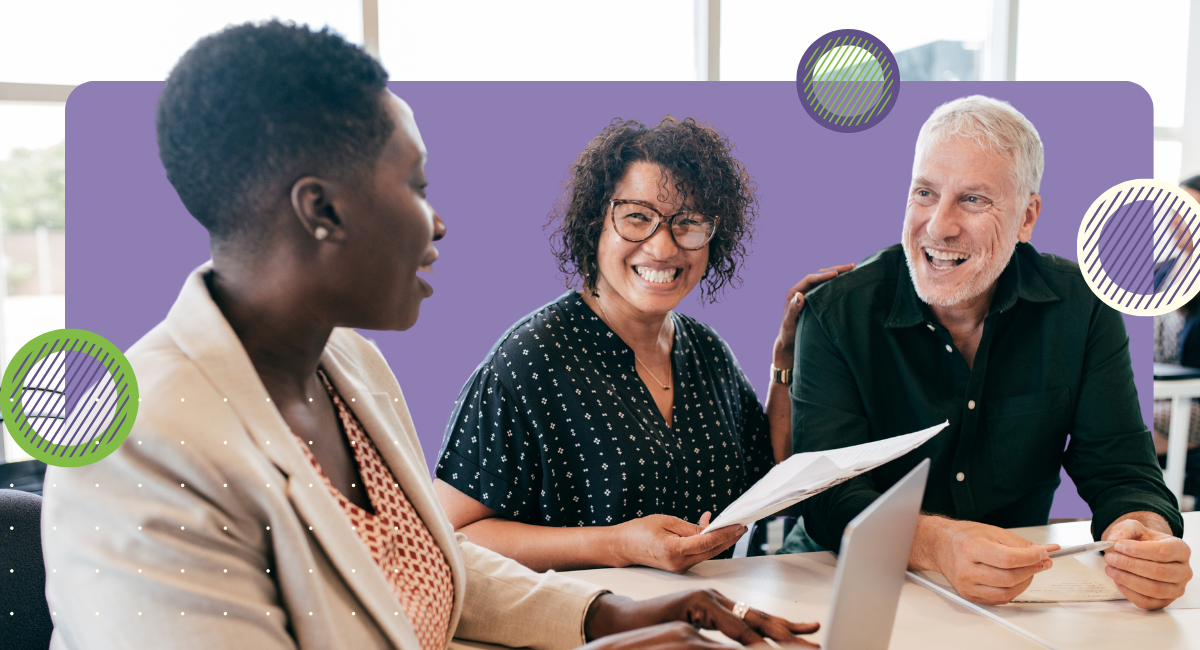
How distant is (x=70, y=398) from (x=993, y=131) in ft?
5.66

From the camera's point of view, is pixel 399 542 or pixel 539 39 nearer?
pixel 399 542

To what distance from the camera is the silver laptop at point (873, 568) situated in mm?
704

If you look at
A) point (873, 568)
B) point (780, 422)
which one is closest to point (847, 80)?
point (780, 422)

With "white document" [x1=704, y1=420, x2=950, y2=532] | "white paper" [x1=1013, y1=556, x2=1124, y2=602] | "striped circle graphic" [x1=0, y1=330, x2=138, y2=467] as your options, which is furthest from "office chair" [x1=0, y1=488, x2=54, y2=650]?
"white paper" [x1=1013, y1=556, x2=1124, y2=602]

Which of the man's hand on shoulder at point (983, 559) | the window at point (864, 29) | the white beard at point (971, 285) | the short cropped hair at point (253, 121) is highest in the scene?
the window at point (864, 29)

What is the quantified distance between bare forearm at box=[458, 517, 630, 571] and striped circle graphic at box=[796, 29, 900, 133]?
1.42 metres

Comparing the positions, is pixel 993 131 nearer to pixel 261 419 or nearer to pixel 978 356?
pixel 978 356

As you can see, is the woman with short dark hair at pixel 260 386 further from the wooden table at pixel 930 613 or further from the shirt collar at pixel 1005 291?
the shirt collar at pixel 1005 291

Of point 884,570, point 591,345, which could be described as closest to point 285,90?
point 884,570

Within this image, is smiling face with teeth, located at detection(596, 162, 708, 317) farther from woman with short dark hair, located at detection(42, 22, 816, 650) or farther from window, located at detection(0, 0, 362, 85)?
window, located at detection(0, 0, 362, 85)

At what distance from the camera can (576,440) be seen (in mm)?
1620

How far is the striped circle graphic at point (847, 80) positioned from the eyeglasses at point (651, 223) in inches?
26.6

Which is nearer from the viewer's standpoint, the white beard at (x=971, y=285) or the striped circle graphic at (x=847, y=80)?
the white beard at (x=971, y=285)

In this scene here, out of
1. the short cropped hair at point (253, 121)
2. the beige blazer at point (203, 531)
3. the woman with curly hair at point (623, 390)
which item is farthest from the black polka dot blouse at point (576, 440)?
the short cropped hair at point (253, 121)
